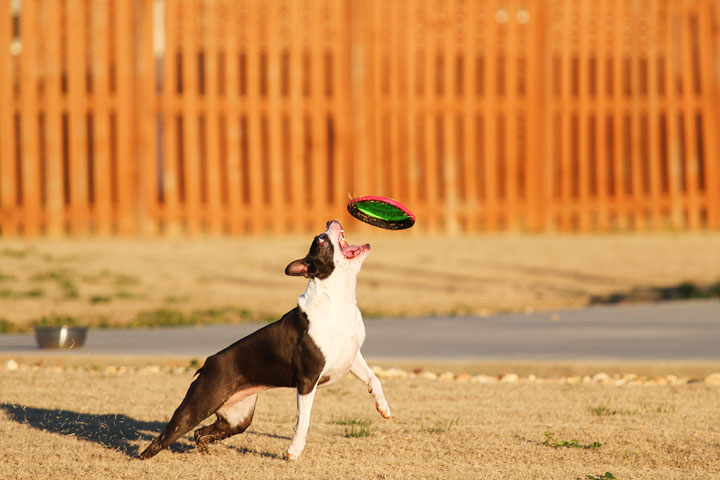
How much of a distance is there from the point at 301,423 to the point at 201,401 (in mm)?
581

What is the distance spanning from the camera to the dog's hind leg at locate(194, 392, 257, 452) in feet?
20.4

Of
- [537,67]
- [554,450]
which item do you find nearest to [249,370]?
[554,450]

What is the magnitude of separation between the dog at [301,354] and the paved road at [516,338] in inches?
167

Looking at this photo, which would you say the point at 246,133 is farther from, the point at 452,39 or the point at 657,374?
the point at 657,374

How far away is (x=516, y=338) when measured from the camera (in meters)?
11.9

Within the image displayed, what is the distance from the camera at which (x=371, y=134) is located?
2331cm

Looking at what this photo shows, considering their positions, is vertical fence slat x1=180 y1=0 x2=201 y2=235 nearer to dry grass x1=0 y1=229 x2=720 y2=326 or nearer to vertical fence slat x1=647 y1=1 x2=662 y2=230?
dry grass x1=0 y1=229 x2=720 y2=326

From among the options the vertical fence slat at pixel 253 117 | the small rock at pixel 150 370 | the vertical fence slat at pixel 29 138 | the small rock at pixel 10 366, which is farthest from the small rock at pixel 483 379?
the vertical fence slat at pixel 29 138

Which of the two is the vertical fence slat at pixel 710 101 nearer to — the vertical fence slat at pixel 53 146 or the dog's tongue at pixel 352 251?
the vertical fence slat at pixel 53 146

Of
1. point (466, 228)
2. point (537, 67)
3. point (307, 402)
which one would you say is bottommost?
point (466, 228)

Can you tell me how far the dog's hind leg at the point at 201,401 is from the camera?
20.0 ft

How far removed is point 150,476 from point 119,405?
220 cm

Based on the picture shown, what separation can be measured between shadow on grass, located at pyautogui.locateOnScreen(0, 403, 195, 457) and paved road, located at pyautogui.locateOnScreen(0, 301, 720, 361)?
287 centimetres

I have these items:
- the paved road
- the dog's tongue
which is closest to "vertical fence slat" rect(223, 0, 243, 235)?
the paved road
